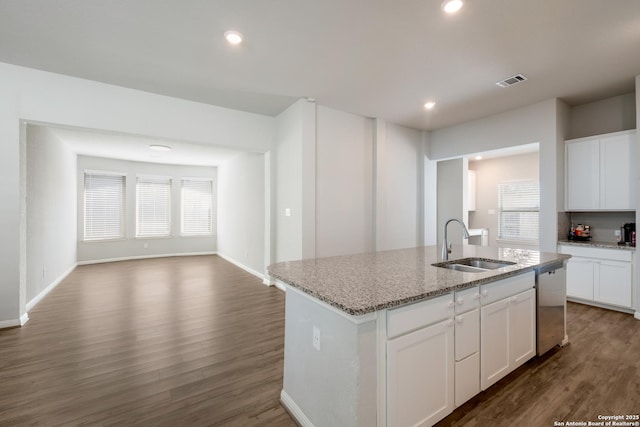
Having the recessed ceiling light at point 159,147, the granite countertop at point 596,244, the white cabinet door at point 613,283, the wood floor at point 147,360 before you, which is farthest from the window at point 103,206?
the white cabinet door at point 613,283

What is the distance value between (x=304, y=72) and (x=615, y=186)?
4.35 metres

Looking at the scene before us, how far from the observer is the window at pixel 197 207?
329 inches

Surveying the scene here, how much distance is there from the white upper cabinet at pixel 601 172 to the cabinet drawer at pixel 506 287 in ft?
9.00

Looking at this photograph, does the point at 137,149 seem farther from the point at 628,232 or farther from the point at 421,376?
the point at 628,232

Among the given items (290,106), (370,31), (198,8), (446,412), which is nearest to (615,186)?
(370,31)

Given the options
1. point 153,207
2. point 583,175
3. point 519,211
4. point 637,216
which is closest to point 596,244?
point 637,216

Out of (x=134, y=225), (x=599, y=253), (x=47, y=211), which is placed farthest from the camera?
(x=134, y=225)

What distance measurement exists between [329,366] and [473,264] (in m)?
1.72

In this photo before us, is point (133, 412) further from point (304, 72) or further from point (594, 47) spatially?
point (594, 47)

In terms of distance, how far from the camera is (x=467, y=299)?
69.7 inches

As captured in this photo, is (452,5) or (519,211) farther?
(519,211)

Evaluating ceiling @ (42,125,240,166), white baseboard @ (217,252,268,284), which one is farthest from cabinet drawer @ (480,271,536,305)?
ceiling @ (42,125,240,166)

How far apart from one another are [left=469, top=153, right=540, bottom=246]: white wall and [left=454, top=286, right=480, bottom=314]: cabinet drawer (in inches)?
243

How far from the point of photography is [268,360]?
251 cm
